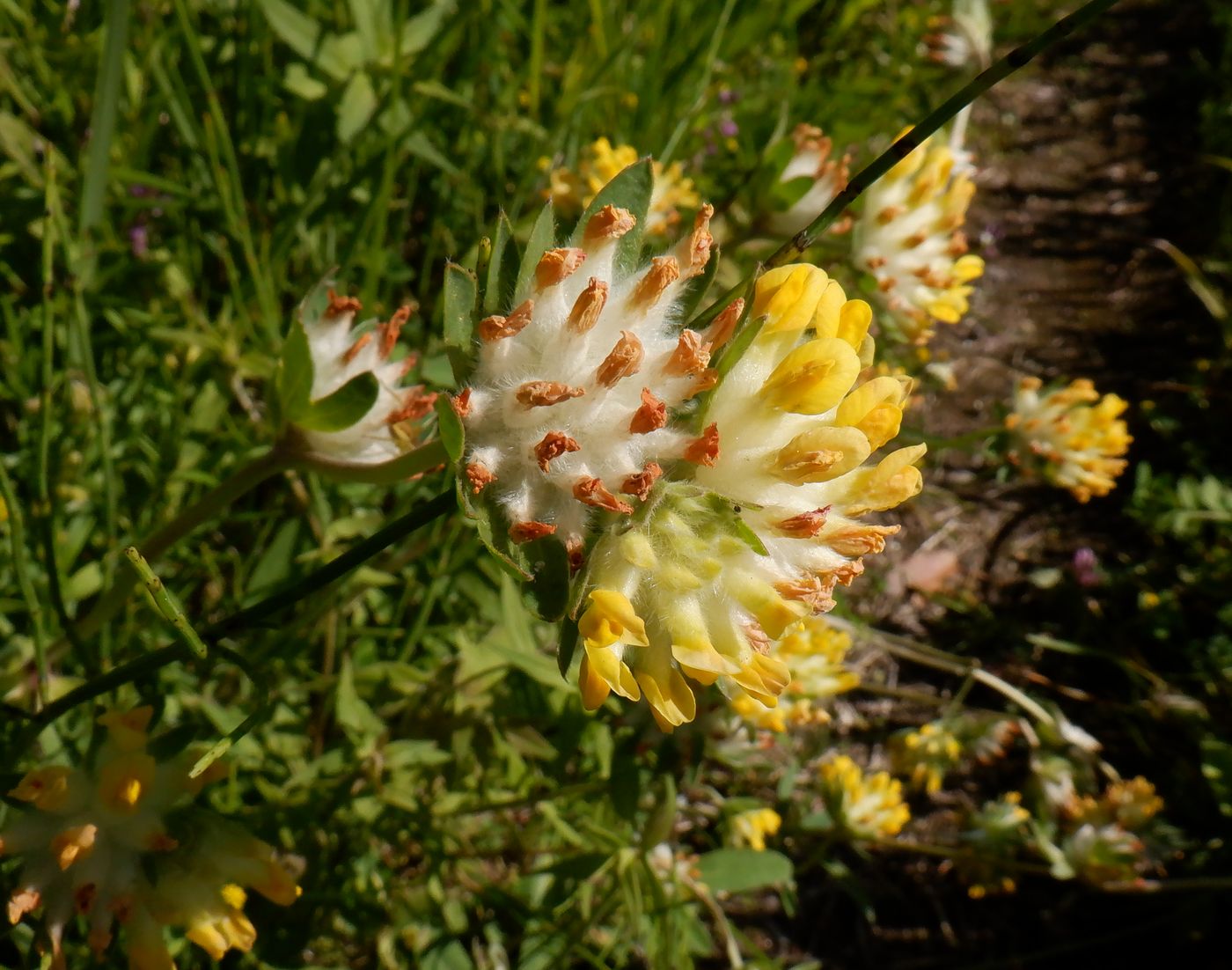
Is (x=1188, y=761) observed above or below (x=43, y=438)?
below

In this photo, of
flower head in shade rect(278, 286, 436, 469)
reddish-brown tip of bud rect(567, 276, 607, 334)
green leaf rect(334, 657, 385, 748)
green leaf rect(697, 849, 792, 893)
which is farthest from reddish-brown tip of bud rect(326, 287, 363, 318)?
green leaf rect(697, 849, 792, 893)

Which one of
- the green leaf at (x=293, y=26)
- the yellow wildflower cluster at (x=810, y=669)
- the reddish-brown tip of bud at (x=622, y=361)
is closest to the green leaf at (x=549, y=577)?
the reddish-brown tip of bud at (x=622, y=361)

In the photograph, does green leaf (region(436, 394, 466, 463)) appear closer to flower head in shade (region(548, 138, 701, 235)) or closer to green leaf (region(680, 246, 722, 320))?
green leaf (region(680, 246, 722, 320))

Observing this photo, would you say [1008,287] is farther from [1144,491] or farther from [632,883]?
[632,883]

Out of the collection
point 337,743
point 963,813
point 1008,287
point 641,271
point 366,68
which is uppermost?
point 641,271

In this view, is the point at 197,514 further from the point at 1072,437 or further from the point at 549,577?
the point at 1072,437

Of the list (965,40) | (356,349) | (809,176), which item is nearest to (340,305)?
(356,349)

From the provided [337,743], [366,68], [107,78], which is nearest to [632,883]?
[337,743]
